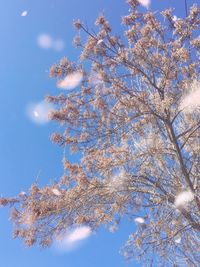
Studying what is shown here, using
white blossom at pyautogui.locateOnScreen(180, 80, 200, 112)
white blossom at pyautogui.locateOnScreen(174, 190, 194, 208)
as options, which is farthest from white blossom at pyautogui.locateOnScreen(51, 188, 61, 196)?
white blossom at pyautogui.locateOnScreen(180, 80, 200, 112)

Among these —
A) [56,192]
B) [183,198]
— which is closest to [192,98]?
[183,198]

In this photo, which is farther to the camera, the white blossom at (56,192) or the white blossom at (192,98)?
the white blossom at (56,192)

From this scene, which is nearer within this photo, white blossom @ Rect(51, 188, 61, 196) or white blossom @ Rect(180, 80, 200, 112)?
white blossom @ Rect(180, 80, 200, 112)

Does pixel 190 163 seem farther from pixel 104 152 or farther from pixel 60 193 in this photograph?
pixel 60 193

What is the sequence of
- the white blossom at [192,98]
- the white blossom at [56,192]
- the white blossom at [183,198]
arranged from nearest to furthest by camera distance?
1. the white blossom at [183,198]
2. the white blossom at [192,98]
3. the white blossom at [56,192]

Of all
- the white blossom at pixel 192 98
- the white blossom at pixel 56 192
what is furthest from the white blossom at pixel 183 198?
the white blossom at pixel 56 192

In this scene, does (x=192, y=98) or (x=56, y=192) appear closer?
(x=192, y=98)

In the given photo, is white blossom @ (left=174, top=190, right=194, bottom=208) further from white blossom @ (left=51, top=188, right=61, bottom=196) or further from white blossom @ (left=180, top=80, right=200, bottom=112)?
white blossom @ (left=51, top=188, right=61, bottom=196)

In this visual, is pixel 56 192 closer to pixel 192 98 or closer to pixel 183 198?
pixel 183 198

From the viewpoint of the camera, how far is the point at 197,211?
9148mm

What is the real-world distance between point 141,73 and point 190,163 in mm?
1989

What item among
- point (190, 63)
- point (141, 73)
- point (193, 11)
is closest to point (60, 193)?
point (141, 73)

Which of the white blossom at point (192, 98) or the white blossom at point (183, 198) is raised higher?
the white blossom at point (192, 98)

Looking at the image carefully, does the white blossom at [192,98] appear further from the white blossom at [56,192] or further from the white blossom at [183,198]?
the white blossom at [56,192]
